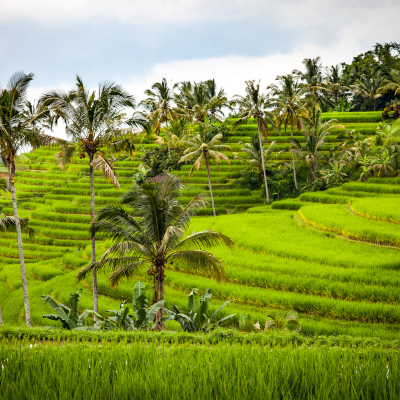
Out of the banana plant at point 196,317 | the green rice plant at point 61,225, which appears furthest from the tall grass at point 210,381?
the green rice plant at point 61,225

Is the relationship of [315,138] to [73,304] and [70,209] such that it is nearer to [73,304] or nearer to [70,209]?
[70,209]

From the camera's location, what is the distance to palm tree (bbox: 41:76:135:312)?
10.4 metres

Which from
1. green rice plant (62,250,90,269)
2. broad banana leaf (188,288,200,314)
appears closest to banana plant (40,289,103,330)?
broad banana leaf (188,288,200,314)

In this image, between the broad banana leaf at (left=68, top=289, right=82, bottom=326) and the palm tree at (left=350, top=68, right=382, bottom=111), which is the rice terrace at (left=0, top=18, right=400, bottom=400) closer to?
the broad banana leaf at (left=68, top=289, right=82, bottom=326)

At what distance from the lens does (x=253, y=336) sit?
5809 millimetres

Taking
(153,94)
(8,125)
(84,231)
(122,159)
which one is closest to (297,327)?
(8,125)

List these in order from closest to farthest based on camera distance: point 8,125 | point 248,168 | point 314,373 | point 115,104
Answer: point 314,373 < point 8,125 < point 115,104 < point 248,168

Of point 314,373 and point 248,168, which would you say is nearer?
point 314,373

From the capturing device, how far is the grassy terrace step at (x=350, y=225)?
39.8ft

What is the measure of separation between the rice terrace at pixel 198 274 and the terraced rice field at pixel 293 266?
2.4 inches

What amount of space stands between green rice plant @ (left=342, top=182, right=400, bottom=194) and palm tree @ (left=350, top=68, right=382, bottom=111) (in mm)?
21923

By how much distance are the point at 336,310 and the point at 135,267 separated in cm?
549

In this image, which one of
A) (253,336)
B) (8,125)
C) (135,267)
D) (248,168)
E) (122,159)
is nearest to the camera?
(253,336)

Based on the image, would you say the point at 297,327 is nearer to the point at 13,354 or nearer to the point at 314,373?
the point at 314,373
